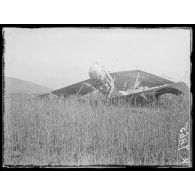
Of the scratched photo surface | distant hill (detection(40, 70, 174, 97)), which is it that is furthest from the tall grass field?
distant hill (detection(40, 70, 174, 97))

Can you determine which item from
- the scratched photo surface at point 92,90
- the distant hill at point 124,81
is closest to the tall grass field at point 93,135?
the scratched photo surface at point 92,90

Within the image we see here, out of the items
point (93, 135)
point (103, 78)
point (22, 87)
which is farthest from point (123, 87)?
point (22, 87)

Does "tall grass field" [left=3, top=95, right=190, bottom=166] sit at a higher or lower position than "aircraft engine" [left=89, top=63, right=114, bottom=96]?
lower

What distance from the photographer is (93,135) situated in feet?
12.5

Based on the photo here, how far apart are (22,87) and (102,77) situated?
69 cm

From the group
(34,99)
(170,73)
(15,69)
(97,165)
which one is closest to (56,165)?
(97,165)

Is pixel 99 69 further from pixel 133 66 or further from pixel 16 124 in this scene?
pixel 16 124

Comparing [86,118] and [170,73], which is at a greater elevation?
[170,73]

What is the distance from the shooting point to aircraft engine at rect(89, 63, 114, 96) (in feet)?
12.5

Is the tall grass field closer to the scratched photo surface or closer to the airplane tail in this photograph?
the scratched photo surface

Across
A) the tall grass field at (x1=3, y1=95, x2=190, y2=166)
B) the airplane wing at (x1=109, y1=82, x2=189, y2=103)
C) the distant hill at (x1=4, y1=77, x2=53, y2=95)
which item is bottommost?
the tall grass field at (x1=3, y1=95, x2=190, y2=166)

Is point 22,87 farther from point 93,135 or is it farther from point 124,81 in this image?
point 124,81

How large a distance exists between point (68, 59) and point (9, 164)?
3.42 ft

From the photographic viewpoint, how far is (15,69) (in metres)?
3.84
